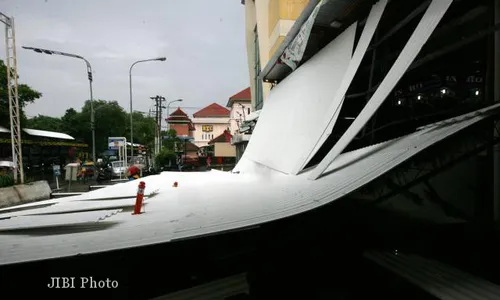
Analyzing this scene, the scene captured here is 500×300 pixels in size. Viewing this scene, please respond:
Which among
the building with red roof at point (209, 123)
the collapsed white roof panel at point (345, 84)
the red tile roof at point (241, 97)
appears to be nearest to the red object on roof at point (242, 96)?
the red tile roof at point (241, 97)

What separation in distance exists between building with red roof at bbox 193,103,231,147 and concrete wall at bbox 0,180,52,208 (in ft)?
151

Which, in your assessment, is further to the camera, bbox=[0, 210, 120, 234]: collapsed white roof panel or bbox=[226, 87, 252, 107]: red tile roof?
bbox=[226, 87, 252, 107]: red tile roof

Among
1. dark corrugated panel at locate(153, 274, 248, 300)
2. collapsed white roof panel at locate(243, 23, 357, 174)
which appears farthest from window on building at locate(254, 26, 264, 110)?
dark corrugated panel at locate(153, 274, 248, 300)

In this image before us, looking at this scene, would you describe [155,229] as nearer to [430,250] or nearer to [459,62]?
[430,250]

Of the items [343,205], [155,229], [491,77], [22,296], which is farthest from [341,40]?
[22,296]

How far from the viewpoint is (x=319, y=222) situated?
3.12m

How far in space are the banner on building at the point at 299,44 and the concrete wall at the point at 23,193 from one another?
1066 cm

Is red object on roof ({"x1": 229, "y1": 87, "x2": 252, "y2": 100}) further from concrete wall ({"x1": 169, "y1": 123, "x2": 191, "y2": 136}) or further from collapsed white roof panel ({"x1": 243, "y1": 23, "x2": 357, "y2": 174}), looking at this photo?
collapsed white roof panel ({"x1": 243, "y1": 23, "x2": 357, "y2": 174})

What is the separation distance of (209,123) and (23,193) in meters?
50.1

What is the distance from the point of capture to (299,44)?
5.71 metres

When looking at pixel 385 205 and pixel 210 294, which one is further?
pixel 385 205

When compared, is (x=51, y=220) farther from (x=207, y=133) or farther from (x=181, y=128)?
(x=181, y=128)

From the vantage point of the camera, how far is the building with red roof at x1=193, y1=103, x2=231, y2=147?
189ft

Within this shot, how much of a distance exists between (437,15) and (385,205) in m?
2.92
